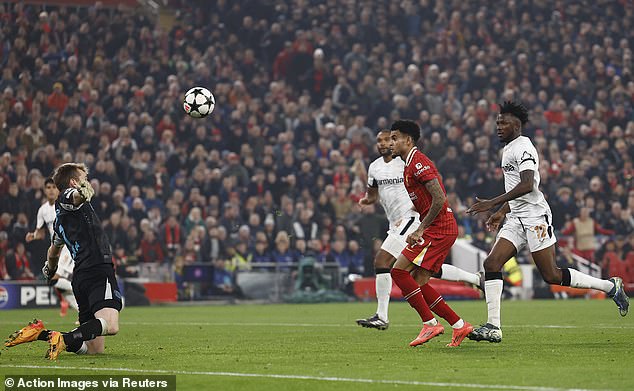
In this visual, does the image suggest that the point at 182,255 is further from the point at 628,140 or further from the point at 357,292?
the point at 628,140

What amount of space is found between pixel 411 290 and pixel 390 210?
3336mm

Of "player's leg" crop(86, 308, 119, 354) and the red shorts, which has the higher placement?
the red shorts

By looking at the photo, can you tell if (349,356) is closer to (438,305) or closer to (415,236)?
(415,236)

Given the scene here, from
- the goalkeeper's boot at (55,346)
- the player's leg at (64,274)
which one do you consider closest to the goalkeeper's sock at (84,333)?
the goalkeeper's boot at (55,346)

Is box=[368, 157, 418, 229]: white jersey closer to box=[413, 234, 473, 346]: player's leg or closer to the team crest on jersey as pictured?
box=[413, 234, 473, 346]: player's leg

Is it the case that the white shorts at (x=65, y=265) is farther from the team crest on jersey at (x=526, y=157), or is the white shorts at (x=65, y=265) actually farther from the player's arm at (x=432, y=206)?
the team crest on jersey at (x=526, y=157)

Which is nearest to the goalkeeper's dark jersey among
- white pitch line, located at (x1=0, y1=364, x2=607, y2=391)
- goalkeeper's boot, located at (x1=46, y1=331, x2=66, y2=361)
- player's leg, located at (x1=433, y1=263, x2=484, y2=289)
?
goalkeeper's boot, located at (x1=46, y1=331, x2=66, y2=361)

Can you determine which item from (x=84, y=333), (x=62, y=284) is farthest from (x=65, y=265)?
(x=84, y=333)

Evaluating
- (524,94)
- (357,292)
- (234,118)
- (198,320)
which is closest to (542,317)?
(198,320)

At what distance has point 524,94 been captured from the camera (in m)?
31.9

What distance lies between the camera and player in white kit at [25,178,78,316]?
17.7 metres

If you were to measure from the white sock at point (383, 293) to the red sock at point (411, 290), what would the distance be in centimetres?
204

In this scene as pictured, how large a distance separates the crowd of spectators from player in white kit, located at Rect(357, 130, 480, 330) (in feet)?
34.0

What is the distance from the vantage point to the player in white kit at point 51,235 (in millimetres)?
17656
